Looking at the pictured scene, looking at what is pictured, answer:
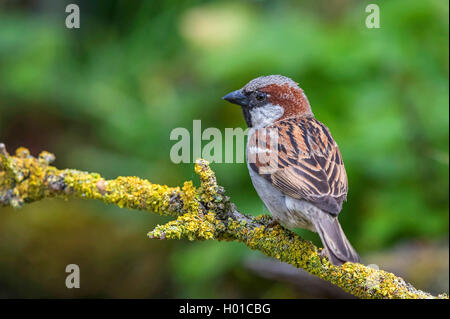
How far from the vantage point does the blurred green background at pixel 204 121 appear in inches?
138

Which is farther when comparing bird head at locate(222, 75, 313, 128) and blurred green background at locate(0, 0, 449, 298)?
blurred green background at locate(0, 0, 449, 298)

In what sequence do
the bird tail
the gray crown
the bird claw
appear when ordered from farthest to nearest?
1. the gray crown
2. the bird claw
3. the bird tail

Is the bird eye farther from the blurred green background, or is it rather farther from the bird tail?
the bird tail

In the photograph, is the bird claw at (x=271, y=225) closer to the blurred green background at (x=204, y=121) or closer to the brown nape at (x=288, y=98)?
the brown nape at (x=288, y=98)

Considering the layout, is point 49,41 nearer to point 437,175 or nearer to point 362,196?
point 362,196

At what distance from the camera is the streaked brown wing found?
7.92 ft

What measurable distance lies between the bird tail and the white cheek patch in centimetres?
82

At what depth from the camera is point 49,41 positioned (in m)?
4.89

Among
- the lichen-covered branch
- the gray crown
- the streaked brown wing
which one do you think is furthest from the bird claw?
the gray crown

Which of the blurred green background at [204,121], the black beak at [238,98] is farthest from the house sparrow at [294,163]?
the blurred green background at [204,121]

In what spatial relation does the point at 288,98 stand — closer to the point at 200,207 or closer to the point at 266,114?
the point at 266,114

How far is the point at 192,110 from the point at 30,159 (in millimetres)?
1972

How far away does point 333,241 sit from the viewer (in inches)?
84.7

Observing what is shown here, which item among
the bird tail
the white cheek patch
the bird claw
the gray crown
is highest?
the gray crown
